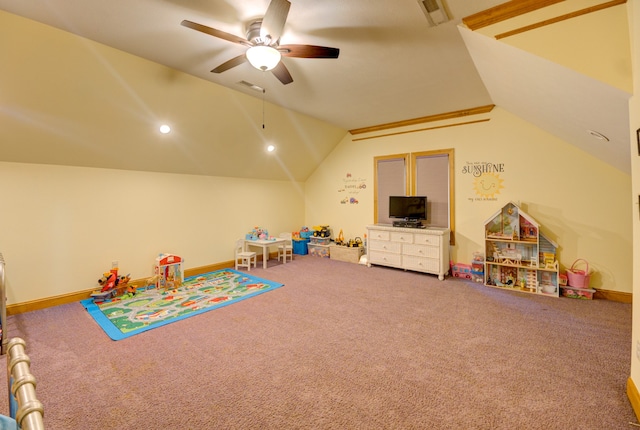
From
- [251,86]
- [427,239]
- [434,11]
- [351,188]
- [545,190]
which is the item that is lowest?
[427,239]

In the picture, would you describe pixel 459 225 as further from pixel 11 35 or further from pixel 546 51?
pixel 11 35

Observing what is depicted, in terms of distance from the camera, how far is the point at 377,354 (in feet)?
7.86

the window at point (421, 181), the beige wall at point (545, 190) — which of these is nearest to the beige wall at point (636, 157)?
the beige wall at point (545, 190)

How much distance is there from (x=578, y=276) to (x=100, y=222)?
6.19m

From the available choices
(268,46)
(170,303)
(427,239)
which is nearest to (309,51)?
(268,46)

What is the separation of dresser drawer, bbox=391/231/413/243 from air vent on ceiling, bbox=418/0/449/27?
3177mm

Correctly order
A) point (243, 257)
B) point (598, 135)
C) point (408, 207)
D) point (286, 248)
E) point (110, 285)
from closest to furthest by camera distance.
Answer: point (598, 135), point (110, 285), point (408, 207), point (243, 257), point (286, 248)

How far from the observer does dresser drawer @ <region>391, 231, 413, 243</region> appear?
15.6ft

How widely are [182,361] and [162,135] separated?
2.90 m

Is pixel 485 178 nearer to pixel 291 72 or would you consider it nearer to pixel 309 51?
pixel 291 72

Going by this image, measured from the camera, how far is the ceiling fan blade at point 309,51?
2131 mm

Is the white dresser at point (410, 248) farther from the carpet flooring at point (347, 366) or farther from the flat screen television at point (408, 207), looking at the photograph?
the carpet flooring at point (347, 366)

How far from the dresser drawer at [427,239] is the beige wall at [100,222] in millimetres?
3220

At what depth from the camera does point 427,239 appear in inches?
179
